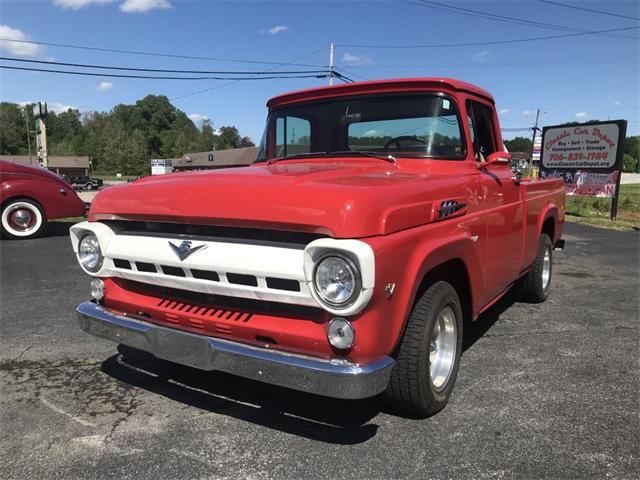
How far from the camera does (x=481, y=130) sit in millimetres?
4168

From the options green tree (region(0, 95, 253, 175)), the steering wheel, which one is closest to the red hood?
the steering wheel

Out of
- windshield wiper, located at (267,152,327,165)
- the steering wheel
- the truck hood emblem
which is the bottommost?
the truck hood emblem

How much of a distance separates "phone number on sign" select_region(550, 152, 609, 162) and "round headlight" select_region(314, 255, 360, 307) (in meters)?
15.3

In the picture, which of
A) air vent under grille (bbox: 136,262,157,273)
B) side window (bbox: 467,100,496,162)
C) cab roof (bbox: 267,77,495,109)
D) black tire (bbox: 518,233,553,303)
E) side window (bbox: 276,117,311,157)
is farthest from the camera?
black tire (bbox: 518,233,553,303)

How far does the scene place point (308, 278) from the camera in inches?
90.7

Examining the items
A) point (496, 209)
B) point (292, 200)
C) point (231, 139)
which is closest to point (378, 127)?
point (496, 209)

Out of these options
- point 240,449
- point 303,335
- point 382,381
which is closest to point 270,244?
point 303,335

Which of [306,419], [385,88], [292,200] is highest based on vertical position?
[385,88]

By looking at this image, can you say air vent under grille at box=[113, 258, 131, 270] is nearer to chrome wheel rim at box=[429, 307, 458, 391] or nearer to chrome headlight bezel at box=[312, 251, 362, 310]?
chrome headlight bezel at box=[312, 251, 362, 310]

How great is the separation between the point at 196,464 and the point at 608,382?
2.76 meters

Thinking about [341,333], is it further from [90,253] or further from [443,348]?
[90,253]

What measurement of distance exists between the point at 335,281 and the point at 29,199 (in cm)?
929

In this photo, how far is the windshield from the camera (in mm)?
3701

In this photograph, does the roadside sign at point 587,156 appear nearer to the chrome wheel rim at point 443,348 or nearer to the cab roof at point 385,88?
the cab roof at point 385,88
